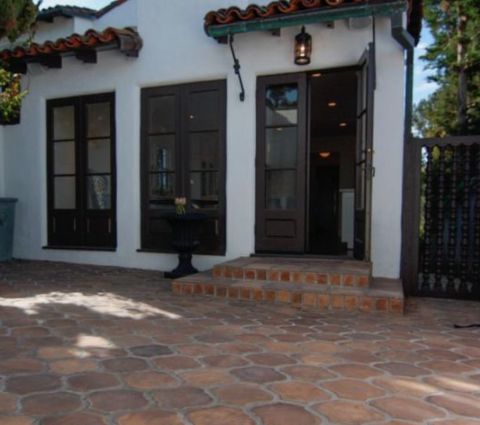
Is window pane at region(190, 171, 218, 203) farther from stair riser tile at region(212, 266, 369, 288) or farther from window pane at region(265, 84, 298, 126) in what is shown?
stair riser tile at region(212, 266, 369, 288)

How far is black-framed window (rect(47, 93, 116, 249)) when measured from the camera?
18.7 feet

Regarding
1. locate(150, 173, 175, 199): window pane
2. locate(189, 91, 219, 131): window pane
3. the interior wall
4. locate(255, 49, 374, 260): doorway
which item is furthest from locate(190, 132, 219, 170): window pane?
the interior wall

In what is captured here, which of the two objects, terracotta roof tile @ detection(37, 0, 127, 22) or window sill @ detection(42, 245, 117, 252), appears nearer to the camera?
window sill @ detection(42, 245, 117, 252)

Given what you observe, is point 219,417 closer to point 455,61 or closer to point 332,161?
point 332,161

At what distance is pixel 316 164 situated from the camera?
11.4 metres

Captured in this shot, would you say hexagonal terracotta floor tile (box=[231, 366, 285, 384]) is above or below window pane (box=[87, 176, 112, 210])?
below

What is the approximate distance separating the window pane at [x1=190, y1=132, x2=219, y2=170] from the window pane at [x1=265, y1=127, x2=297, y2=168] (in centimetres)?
66

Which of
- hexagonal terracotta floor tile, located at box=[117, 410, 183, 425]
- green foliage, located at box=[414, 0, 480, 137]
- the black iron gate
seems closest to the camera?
hexagonal terracotta floor tile, located at box=[117, 410, 183, 425]

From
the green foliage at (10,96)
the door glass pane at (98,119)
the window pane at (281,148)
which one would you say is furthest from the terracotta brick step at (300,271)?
the green foliage at (10,96)

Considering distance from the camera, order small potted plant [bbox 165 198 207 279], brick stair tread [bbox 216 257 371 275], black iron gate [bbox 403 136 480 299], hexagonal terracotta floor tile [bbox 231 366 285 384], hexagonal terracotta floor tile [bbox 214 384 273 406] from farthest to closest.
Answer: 1. small potted plant [bbox 165 198 207 279]
2. black iron gate [bbox 403 136 480 299]
3. brick stair tread [bbox 216 257 371 275]
4. hexagonal terracotta floor tile [bbox 231 366 285 384]
5. hexagonal terracotta floor tile [bbox 214 384 273 406]

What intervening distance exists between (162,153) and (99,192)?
1118mm

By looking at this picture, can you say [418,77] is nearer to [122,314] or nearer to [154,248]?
[154,248]

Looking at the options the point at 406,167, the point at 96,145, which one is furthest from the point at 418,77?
the point at 96,145

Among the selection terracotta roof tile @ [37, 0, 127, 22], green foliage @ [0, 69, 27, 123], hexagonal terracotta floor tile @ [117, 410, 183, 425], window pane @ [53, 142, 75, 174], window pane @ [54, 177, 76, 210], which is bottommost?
hexagonal terracotta floor tile @ [117, 410, 183, 425]
